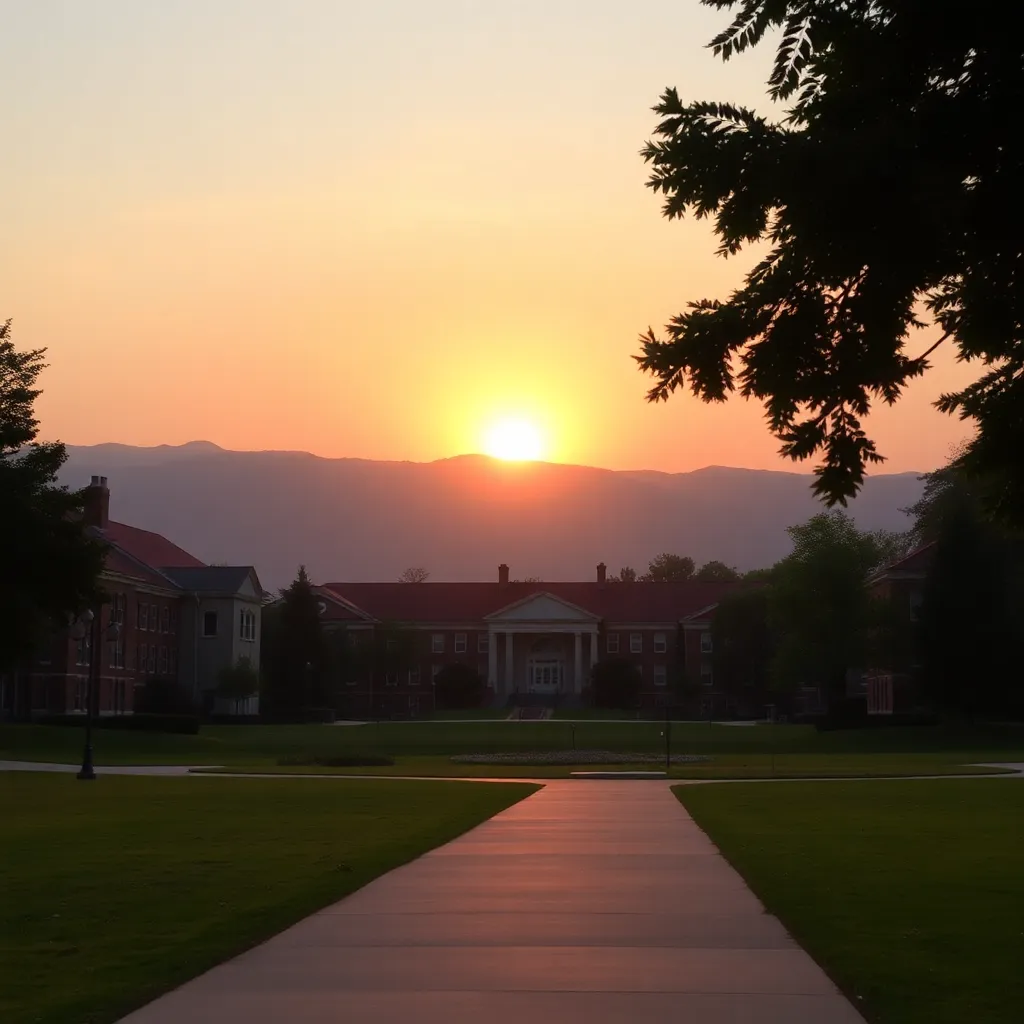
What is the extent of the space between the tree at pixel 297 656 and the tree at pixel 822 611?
28.1m

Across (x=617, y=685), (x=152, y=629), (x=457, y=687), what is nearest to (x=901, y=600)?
(x=617, y=685)

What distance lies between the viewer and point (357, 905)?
12.9 meters

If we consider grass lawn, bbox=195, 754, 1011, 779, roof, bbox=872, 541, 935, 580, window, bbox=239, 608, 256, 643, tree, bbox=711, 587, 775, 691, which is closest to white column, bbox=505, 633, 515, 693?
tree, bbox=711, 587, 775, 691

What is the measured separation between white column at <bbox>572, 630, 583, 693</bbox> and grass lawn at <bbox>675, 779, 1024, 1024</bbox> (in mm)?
94782

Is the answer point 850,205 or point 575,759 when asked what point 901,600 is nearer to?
point 575,759

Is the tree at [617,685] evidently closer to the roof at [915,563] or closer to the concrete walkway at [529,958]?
the roof at [915,563]

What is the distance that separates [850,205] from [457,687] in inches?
4050

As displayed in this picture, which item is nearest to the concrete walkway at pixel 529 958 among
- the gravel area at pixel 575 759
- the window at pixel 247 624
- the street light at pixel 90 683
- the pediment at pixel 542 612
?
the street light at pixel 90 683

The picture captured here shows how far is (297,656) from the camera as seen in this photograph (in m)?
97.4

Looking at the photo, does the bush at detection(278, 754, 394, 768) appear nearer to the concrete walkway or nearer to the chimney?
the concrete walkway

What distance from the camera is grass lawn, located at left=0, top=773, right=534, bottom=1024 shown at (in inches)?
383

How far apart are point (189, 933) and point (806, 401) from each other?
5800 mm

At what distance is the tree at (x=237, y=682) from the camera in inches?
3529

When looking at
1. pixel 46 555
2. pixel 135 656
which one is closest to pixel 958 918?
pixel 46 555
